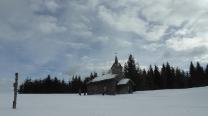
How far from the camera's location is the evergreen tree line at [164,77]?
95062 millimetres

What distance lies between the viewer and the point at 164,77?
10106 cm

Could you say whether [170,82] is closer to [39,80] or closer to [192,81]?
[192,81]

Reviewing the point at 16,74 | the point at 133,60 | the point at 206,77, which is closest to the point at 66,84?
the point at 133,60

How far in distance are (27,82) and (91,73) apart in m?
37.1

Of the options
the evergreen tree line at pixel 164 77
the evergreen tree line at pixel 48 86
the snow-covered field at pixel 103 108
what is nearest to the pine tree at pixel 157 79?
the evergreen tree line at pixel 164 77

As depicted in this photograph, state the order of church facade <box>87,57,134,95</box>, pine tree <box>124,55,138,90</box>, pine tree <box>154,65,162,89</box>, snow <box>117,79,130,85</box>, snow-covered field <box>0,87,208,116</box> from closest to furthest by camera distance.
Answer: snow-covered field <box>0,87,208,116</box>
snow <box>117,79,130,85</box>
church facade <box>87,57,134,95</box>
pine tree <box>124,55,138,90</box>
pine tree <box>154,65,162,89</box>

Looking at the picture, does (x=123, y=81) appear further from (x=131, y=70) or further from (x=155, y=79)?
(x=155, y=79)

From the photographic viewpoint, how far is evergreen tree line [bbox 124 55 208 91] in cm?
9506

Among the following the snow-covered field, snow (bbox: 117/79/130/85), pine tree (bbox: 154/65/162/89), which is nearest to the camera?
the snow-covered field

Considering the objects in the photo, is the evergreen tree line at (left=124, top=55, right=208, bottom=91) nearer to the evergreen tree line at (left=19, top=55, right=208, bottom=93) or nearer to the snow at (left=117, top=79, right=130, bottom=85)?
the evergreen tree line at (left=19, top=55, right=208, bottom=93)

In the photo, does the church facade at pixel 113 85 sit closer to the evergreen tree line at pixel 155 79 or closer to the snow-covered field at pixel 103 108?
the evergreen tree line at pixel 155 79

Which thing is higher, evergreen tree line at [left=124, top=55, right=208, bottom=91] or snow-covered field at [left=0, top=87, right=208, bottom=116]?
evergreen tree line at [left=124, top=55, right=208, bottom=91]

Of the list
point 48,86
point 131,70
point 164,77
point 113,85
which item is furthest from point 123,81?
point 48,86

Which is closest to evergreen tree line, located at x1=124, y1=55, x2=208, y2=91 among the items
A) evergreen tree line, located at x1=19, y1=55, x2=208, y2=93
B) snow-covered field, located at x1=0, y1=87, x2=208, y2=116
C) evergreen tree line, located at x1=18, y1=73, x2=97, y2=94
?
evergreen tree line, located at x1=19, y1=55, x2=208, y2=93
